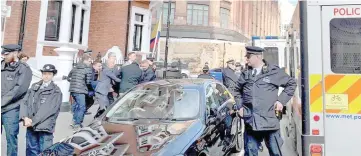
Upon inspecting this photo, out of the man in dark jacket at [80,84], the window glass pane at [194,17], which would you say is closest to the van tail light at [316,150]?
the man in dark jacket at [80,84]

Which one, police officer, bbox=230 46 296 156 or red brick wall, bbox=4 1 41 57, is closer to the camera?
police officer, bbox=230 46 296 156

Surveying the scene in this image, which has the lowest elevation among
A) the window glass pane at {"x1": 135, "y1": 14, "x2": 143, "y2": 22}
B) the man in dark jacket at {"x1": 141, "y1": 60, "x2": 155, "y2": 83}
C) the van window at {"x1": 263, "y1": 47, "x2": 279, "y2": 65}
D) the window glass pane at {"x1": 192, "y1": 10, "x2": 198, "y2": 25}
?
the man in dark jacket at {"x1": 141, "y1": 60, "x2": 155, "y2": 83}

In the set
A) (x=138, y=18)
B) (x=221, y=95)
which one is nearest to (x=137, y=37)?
(x=138, y=18)

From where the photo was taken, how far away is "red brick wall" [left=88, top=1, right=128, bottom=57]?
15977mm

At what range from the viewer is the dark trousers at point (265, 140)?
4.28 m

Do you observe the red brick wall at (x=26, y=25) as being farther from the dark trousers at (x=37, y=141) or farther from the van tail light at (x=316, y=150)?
the van tail light at (x=316, y=150)

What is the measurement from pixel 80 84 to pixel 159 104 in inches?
143

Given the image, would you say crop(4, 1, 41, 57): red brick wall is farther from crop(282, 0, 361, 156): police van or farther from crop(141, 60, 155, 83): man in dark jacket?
crop(282, 0, 361, 156): police van

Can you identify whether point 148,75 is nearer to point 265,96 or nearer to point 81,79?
point 81,79

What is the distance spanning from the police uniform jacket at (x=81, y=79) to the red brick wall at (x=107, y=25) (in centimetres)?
854

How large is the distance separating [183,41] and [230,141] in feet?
115

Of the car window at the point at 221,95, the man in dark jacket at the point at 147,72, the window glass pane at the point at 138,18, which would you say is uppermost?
the window glass pane at the point at 138,18

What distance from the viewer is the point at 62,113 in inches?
388

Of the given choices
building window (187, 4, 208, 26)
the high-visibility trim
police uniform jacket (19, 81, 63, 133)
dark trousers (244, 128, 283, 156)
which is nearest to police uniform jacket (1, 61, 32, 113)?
police uniform jacket (19, 81, 63, 133)
